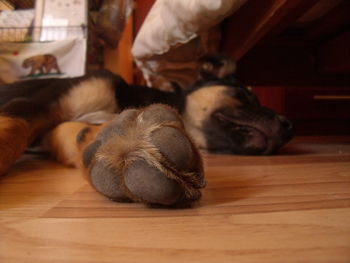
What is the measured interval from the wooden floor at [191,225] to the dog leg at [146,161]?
5 centimetres

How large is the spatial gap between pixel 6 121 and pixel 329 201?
0.96 m

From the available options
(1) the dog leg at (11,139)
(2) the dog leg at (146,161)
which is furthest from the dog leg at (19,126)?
(2) the dog leg at (146,161)

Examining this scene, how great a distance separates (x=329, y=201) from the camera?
707 mm

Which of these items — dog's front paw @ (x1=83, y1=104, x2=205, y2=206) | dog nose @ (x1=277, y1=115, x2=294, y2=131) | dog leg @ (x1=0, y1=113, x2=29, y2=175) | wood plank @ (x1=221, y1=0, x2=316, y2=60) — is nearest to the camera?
dog's front paw @ (x1=83, y1=104, x2=205, y2=206)

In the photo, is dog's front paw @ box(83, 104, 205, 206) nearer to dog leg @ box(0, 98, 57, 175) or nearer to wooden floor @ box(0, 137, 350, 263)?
wooden floor @ box(0, 137, 350, 263)

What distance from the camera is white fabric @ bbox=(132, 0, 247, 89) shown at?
1297 mm

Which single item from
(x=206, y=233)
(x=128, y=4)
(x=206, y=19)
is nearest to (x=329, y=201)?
(x=206, y=233)

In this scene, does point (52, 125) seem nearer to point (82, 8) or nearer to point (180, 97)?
point (180, 97)

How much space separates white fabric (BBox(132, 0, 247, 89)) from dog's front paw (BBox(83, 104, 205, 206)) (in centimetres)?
73

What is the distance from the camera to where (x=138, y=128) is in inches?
25.5

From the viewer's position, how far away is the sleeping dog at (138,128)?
0.59 meters

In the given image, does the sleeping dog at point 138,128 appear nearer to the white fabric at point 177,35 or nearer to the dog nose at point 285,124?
the dog nose at point 285,124

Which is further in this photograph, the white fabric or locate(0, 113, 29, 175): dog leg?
the white fabric

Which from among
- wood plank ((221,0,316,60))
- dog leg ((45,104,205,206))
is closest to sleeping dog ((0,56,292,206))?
dog leg ((45,104,205,206))
